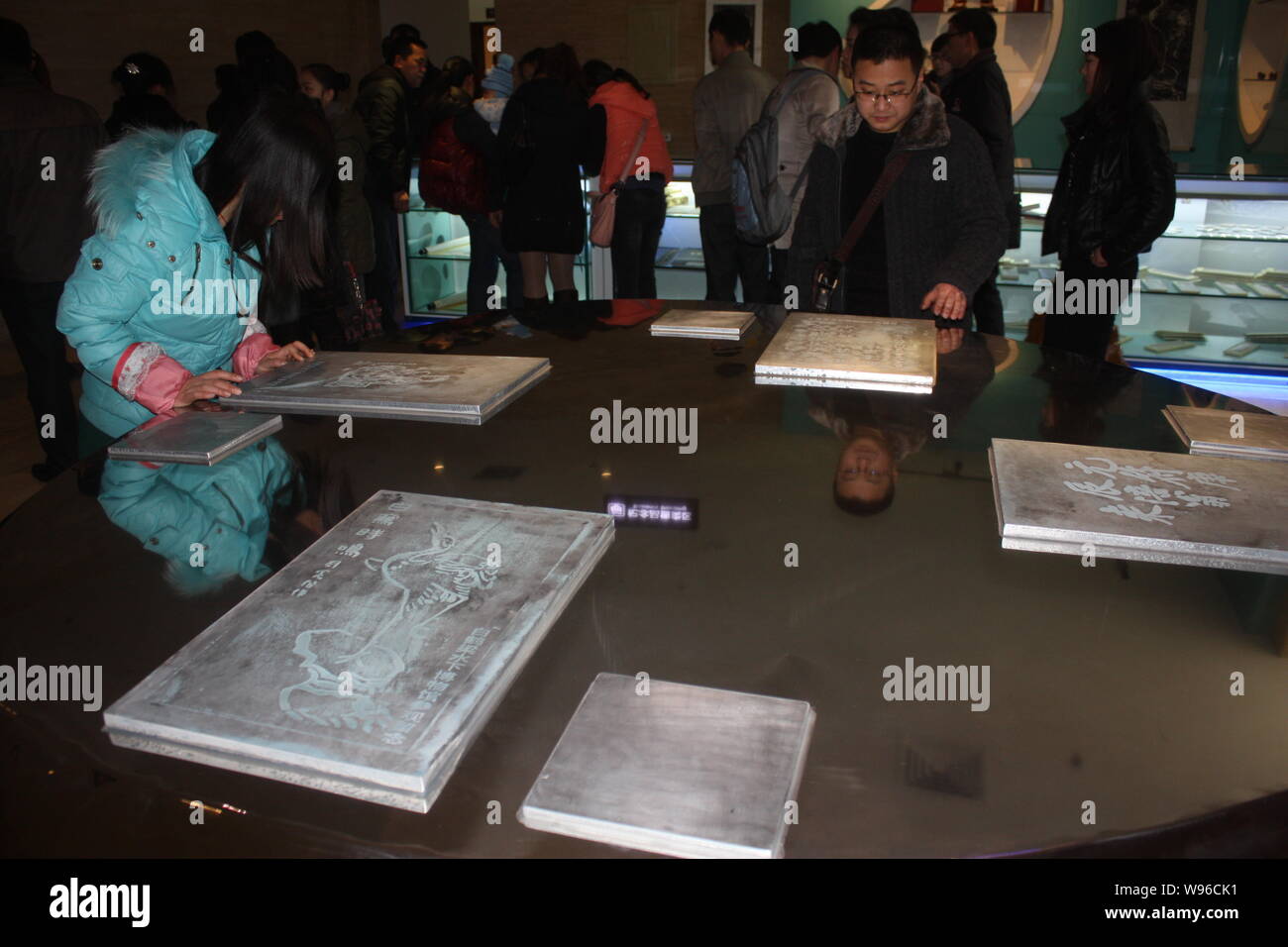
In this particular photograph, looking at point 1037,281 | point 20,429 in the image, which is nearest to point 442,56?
point 20,429

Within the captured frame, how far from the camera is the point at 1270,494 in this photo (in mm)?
968

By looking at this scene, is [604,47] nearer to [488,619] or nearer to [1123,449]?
[1123,449]

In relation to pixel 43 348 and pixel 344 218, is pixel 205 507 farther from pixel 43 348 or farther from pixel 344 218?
pixel 344 218

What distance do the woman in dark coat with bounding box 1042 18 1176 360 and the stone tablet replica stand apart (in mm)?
2238

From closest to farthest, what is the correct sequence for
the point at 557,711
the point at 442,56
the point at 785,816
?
the point at 785,816, the point at 557,711, the point at 442,56

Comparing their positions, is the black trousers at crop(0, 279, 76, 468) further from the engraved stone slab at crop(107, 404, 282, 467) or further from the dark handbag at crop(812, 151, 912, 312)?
the dark handbag at crop(812, 151, 912, 312)

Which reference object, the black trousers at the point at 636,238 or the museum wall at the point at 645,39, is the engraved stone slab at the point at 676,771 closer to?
the black trousers at the point at 636,238

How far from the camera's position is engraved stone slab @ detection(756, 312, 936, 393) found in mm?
1382

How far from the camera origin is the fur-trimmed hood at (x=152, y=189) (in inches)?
58.0

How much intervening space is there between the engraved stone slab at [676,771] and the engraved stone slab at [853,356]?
83 centimetres

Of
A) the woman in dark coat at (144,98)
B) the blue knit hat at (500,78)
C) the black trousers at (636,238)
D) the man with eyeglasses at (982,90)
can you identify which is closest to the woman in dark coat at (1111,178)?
the man with eyeglasses at (982,90)

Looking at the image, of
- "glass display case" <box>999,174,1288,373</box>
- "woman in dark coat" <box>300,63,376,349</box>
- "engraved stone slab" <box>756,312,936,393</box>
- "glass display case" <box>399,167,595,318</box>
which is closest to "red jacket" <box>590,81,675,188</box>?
"woman in dark coat" <box>300,63,376,349</box>

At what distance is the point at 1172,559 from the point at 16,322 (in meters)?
3.58

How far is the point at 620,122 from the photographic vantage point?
390 centimetres
